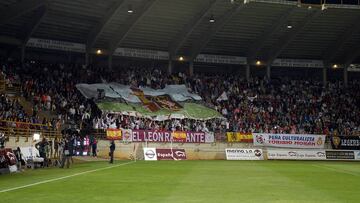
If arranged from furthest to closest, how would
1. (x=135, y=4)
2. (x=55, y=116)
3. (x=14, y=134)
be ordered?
(x=135, y=4), (x=55, y=116), (x=14, y=134)

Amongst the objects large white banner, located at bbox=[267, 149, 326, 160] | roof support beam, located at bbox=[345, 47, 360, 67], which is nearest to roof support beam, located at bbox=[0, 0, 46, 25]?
large white banner, located at bbox=[267, 149, 326, 160]

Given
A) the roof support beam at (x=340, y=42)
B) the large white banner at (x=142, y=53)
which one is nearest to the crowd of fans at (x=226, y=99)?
the large white banner at (x=142, y=53)

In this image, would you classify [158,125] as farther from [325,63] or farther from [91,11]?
[325,63]

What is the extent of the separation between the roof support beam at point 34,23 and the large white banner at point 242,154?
2022cm

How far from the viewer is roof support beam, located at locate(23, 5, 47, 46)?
42500 mm

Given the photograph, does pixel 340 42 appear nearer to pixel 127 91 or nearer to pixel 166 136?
pixel 166 136

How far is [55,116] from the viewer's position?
40.6 meters

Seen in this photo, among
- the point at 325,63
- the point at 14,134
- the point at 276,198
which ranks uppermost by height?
the point at 325,63

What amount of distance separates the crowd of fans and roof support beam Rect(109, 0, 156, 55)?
10.1ft

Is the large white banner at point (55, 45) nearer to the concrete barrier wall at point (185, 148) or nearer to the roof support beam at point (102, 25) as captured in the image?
the roof support beam at point (102, 25)

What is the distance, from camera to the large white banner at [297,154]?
4708cm

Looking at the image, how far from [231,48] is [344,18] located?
41.5ft

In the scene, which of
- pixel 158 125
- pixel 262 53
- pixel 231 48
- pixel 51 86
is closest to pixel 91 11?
pixel 51 86

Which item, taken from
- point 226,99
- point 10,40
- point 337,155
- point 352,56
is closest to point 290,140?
point 337,155
